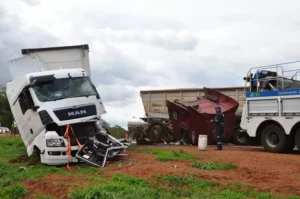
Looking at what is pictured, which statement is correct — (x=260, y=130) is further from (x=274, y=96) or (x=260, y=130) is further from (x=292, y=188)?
(x=292, y=188)

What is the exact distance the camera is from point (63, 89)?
11.9m

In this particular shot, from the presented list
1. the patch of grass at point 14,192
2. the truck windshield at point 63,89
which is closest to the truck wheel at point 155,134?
the truck windshield at point 63,89

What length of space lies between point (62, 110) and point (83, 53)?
3.81m

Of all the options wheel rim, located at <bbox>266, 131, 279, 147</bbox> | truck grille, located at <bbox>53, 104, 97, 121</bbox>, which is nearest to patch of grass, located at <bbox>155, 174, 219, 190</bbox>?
truck grille, located at <bbox>53, 104, 97, 121</bbox>

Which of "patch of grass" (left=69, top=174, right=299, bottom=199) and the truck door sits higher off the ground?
the truck door

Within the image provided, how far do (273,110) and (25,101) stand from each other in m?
8.07

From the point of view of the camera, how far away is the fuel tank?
53.3 feet

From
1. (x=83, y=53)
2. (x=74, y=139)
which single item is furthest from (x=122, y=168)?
(x=83, y=53)

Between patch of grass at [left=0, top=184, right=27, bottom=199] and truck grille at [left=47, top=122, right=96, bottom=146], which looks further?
truck grille at [left=47, top=122, right=96, bottom=146]

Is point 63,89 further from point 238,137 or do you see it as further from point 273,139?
point 238,137

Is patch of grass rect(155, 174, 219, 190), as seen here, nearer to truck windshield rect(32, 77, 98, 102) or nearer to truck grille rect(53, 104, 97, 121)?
truck grille rect(53, 104, 97, 121)

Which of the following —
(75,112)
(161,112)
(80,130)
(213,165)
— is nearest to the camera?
(213,165)

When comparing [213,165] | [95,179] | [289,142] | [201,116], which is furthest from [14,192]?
[201,116]

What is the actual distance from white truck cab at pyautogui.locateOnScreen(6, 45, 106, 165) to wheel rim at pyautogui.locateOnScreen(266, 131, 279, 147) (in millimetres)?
5912
